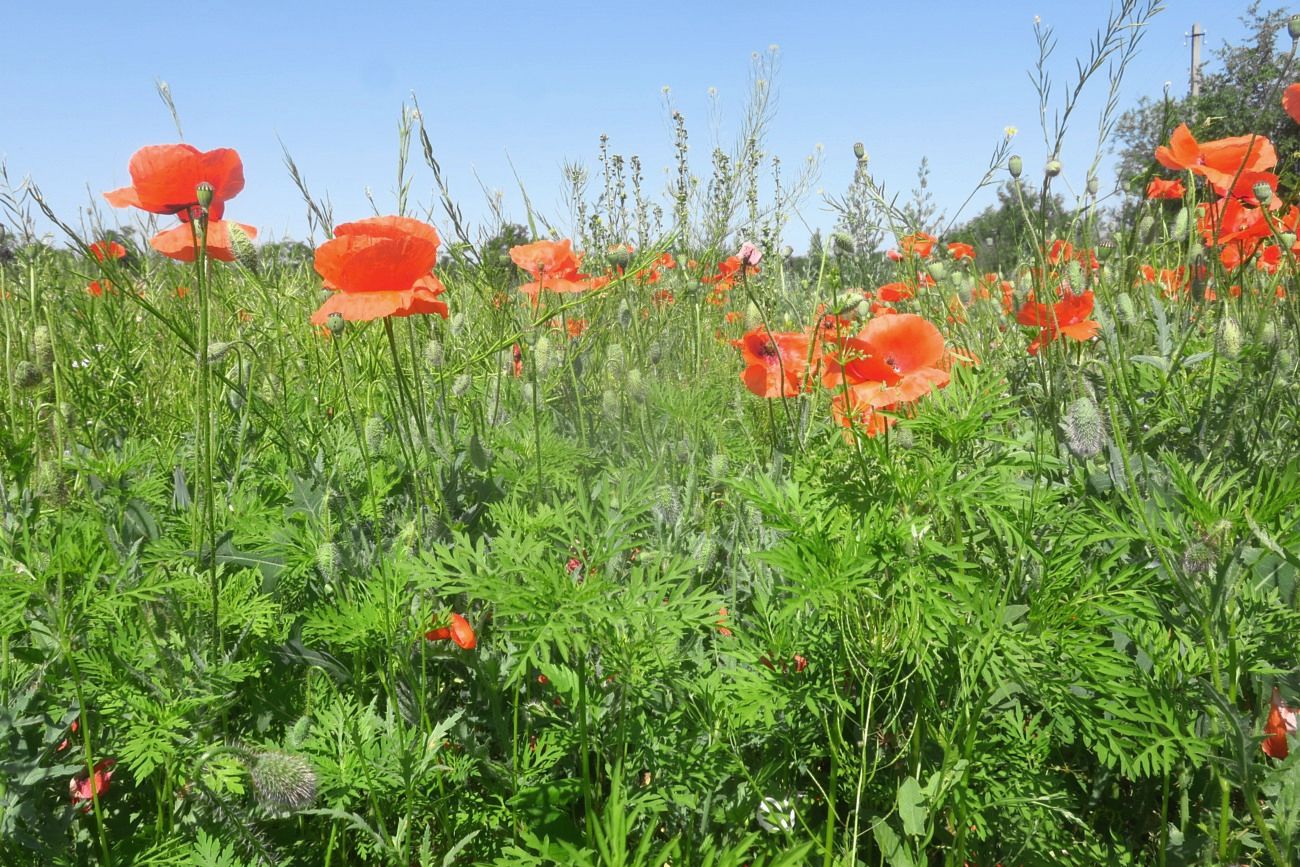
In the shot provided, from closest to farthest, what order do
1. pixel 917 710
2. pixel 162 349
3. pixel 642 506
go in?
pixel 917 710
pixel 642 506
pixel 162 349

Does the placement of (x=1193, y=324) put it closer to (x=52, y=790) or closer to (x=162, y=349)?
(x=52, y=790)

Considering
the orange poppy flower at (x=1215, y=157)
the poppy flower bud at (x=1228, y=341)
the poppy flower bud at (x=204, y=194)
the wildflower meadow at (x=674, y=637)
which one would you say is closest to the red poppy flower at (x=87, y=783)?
the wildflower meadow at (x=674, y=637)

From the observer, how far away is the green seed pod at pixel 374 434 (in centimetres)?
174

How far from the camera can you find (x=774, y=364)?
1.79m

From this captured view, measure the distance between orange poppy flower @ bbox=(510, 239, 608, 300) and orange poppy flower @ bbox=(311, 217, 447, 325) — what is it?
0.78m

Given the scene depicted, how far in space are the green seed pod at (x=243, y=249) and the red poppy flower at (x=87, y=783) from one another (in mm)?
843

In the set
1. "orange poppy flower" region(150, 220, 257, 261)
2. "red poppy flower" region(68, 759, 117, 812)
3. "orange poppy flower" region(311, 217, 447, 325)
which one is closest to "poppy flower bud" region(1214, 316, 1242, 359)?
"orange poppy flower" region(311, 217, 447, 325)

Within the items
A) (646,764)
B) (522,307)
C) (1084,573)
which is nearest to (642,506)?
(646,764)

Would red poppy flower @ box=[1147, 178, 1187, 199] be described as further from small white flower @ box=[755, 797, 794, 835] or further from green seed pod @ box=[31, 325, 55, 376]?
green seed pod @ box=[31, 325, 55, 376]

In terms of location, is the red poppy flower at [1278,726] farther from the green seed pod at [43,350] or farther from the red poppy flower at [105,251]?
the green seed pod at [43,350]

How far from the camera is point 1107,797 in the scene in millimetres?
1252

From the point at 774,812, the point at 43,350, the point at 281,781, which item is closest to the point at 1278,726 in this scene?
the point at 774,812

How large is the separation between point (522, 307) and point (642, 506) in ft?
8.61

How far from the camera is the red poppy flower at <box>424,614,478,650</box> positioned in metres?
1.22
